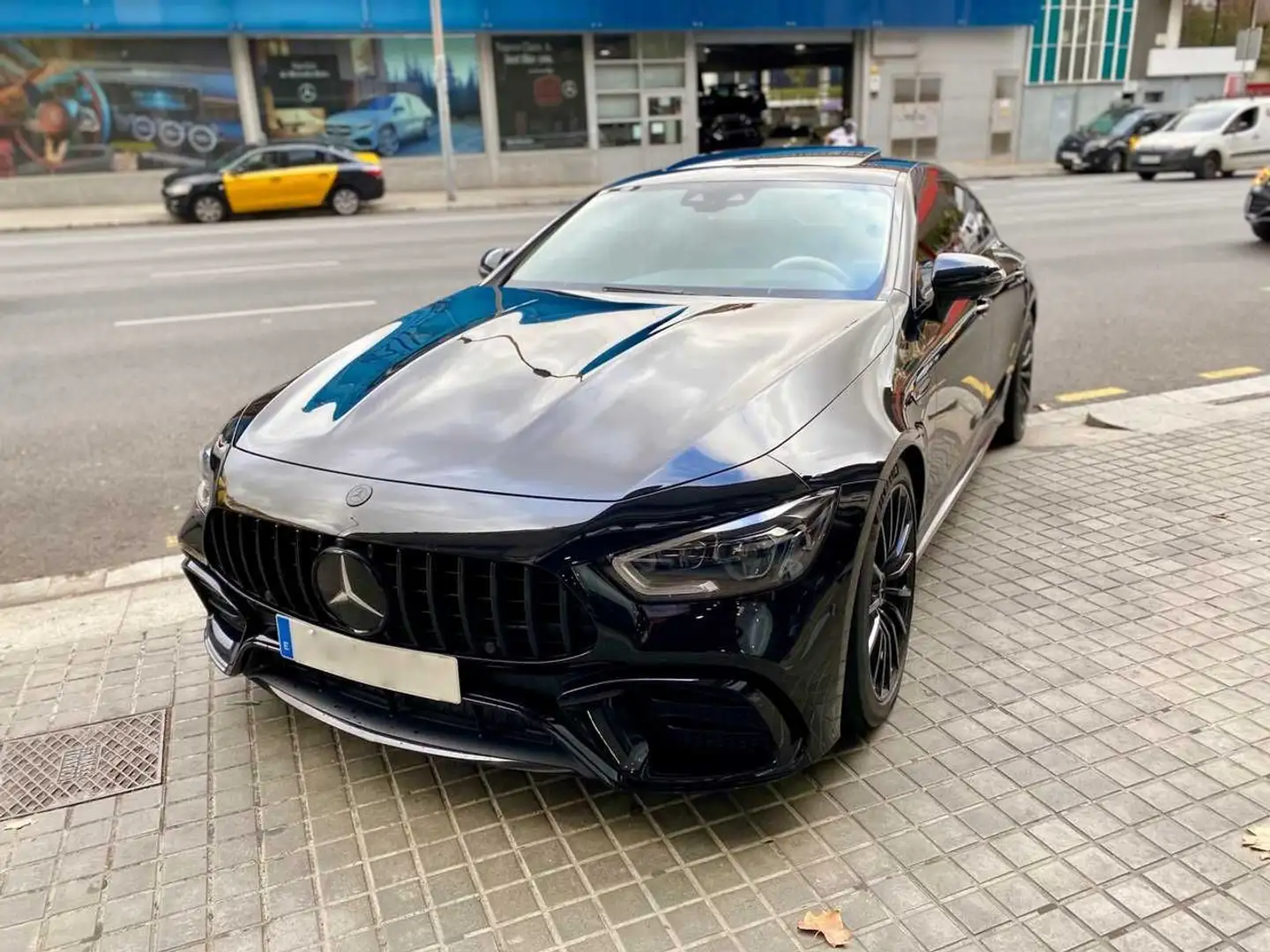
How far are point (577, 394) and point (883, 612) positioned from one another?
43.1 inches

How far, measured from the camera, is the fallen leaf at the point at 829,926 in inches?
89.2

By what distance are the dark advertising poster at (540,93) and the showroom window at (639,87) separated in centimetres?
57

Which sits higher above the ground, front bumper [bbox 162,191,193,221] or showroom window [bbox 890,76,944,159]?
showroom window [bbox 890,76,944,159]

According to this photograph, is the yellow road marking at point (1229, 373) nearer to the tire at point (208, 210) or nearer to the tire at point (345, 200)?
the tire at point (345, 200)

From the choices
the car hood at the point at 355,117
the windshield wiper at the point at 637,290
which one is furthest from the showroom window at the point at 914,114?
the windshield wiper at the point at 637,290

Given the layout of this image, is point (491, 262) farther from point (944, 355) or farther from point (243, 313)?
point (243, 313)

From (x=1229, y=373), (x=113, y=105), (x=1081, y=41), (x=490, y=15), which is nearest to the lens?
(x=1229, y=373)

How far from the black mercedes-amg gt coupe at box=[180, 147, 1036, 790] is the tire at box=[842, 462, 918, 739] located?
0.04 ft

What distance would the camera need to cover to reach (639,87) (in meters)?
→ 27.0

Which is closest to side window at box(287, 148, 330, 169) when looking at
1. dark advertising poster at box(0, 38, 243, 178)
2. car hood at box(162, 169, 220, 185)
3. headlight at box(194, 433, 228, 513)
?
car hood at box(162, 169, 220, 185)

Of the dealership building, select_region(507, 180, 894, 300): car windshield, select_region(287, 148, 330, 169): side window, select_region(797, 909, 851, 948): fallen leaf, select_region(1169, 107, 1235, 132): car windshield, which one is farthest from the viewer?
select_region(1169, 107, 1235, 132): car windshield

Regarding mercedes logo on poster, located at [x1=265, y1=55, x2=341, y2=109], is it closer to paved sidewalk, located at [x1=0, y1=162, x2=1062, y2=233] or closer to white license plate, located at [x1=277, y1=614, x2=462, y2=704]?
paved sidewalk, located at [x1=0, y1=162, x2=1062, y2=233]

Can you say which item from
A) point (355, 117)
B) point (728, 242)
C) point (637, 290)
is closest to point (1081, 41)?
point (355, 117)

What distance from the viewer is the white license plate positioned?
2467mm
